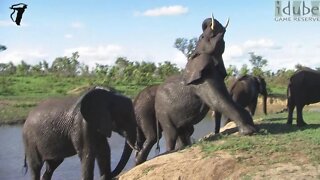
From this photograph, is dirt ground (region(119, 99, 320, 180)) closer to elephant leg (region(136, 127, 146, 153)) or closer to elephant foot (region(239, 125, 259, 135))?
elephant foot (region(239, 125, 259, 135))

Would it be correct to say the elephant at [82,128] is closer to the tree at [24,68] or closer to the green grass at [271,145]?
the green grass at [271,145]

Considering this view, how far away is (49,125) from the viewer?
31.2 ft

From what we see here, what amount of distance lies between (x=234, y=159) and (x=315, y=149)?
3.87ft

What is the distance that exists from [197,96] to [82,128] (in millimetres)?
2147

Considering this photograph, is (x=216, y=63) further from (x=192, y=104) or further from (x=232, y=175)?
(x=232, y=175)

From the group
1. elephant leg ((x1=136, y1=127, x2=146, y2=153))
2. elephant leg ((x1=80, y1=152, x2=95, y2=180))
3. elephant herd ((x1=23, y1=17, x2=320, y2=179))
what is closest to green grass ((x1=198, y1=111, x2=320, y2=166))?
elephant herd ((x1=23, y1=17, x2=320, y2=179))

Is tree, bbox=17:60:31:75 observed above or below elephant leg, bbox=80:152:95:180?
above

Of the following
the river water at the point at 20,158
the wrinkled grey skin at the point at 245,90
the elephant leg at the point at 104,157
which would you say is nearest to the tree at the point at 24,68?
the river water at the point at 20,158

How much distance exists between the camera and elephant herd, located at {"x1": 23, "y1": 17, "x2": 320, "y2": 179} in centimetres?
909

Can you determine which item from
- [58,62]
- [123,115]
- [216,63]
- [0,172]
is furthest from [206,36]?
[58,62]

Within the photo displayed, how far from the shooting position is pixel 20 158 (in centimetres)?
1769

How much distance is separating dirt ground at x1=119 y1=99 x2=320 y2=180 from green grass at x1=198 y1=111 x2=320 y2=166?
11 cm

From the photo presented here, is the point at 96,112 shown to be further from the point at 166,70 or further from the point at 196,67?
the point at 166,70

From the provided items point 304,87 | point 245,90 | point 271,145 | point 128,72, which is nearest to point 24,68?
point 128,72
